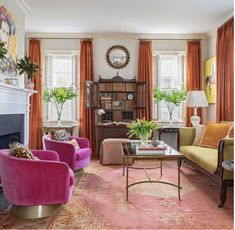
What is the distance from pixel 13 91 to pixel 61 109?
2.45 m

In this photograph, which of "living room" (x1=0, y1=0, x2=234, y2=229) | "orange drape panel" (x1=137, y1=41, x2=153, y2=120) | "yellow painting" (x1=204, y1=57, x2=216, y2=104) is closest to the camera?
"living room" (x1=0, y1=0, x2=234, y2=229)

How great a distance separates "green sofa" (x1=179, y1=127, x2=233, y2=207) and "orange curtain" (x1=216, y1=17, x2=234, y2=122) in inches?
33.1

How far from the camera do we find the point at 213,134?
4.57 metres

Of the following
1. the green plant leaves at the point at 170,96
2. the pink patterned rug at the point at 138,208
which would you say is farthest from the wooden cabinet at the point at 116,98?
the pink patterned rug at the point at 138,208

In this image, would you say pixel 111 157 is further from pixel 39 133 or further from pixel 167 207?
pixel 167 207

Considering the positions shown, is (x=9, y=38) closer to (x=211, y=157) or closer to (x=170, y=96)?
(x=211, y=157)

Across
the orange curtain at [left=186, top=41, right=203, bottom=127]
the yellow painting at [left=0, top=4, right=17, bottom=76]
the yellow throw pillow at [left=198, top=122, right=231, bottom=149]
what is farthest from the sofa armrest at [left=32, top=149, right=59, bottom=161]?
the orange curtain at [left=186, top=41, right=203, bottom=127]

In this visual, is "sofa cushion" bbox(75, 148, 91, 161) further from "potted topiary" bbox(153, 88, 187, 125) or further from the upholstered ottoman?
"potted topiary" bbox(153, 88, 187, 125)

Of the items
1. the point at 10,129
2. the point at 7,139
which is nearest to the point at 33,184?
the point at 10,129

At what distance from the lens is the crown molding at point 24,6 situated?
4.65 m

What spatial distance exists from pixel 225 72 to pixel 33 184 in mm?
4195

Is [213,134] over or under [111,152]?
over

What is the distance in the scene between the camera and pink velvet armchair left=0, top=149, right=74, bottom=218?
8.94ft

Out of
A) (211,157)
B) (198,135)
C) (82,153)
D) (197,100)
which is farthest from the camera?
(197,100)
